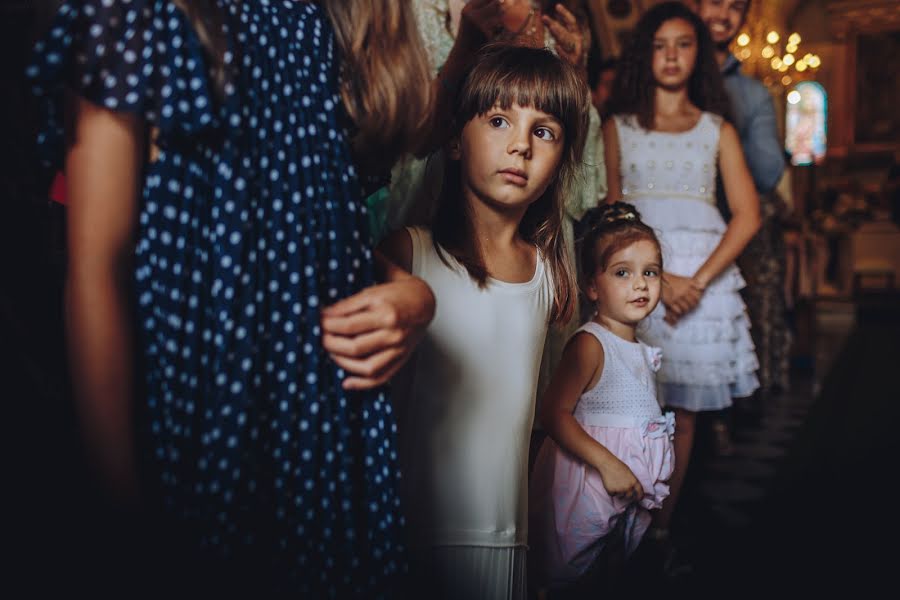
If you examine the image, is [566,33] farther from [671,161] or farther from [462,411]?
[462,411]

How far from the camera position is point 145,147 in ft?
2.92

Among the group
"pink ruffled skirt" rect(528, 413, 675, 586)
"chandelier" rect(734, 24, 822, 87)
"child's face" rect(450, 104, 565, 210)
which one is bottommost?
"pink ruffled skirt" rect(528, 413, 675, 586)

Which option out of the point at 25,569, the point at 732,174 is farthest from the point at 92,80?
the point at 732,174

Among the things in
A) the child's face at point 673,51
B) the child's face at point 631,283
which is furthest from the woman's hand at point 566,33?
the child's face at point 673,51

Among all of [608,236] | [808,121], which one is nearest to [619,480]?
[608,236]

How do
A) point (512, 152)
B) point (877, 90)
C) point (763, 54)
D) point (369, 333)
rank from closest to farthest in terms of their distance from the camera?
1. point (369, 333)
2. point (512, 152)
3. point (763, 54)
4. point (877, 90)

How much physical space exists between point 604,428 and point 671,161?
3.70 ft

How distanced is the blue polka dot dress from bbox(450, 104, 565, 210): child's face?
1.51 feet

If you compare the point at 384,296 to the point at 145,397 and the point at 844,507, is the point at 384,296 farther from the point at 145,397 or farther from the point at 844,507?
the point at 844,507

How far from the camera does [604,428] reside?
1912 millimetres

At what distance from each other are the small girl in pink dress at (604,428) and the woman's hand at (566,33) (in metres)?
0.47

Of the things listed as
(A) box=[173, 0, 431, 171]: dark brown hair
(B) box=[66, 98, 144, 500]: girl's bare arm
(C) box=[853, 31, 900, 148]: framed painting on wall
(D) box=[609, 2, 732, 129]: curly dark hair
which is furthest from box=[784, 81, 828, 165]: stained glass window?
(B) box=[66, 98, 144, 500]: girl's bare arm

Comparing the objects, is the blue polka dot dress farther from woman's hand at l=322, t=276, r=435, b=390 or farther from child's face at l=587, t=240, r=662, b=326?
child's face at l=587, t=240, r=662, b=326

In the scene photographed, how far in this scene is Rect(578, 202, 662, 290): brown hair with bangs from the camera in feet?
6.48
